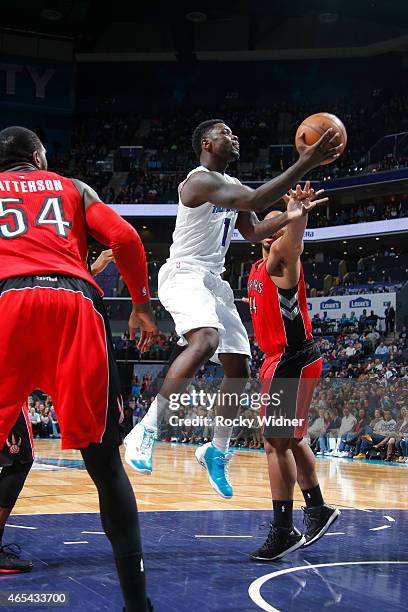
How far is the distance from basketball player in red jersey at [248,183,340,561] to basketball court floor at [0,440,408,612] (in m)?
0.23

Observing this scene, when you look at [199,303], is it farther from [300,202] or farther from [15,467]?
[15,467]

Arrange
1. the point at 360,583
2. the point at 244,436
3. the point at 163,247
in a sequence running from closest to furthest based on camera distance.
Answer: the point at 360,583, the point at 244,436, the point at 163,247

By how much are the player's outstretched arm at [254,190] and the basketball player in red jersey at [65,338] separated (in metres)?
1.10

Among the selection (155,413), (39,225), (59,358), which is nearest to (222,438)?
(155,413)

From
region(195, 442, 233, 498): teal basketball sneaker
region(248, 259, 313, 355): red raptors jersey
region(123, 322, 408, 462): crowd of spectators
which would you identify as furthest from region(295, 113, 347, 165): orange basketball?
region(123, 322, 408, 462): crowd of spectators

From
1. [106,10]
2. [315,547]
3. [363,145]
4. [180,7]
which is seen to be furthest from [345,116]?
[315,547]

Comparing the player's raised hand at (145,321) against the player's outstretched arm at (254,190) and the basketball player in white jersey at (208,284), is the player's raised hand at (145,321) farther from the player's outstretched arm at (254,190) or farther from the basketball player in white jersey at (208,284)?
the player's outstretched arm at (254,190)

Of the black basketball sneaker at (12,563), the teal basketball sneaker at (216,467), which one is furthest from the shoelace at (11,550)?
the teal basketball sneaker at (216,467)

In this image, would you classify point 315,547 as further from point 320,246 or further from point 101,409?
point 320,246

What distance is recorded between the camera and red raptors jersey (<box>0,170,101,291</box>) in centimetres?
273

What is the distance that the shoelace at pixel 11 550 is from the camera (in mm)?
4312

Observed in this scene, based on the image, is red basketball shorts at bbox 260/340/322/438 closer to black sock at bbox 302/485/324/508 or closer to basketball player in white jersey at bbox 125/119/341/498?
basketball player in white jersey at bbox 125/119/341/498

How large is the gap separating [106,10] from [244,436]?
82.4 feet

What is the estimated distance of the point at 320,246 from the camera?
32906mm
